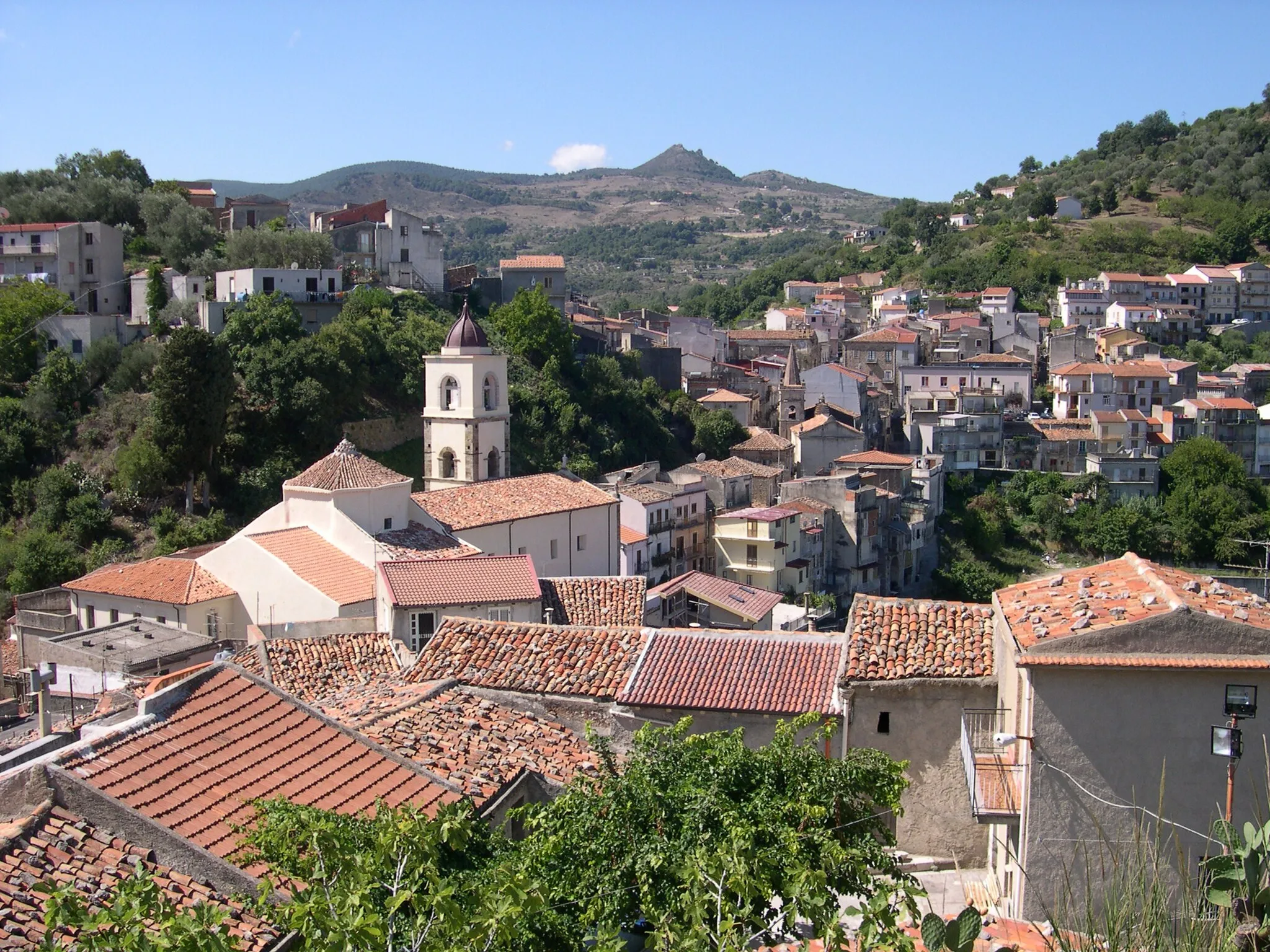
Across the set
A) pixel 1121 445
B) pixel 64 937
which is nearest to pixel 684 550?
pixel 1121 445

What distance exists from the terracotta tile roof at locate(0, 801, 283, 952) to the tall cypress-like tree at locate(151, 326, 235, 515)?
33.2 m

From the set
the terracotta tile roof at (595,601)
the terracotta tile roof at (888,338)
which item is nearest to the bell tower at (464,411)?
the terracotta tile roof at (595,601)

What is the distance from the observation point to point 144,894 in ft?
23.6

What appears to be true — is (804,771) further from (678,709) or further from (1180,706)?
(678,709)

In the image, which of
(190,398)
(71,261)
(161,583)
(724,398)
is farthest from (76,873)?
(724,398)

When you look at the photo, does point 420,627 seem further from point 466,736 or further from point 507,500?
point 507,500

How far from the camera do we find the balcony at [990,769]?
11539 mm

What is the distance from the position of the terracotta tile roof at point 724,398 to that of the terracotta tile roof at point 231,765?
58266 mm

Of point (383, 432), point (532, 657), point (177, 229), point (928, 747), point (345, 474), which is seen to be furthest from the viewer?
point (177, 229)

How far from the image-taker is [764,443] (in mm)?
63469

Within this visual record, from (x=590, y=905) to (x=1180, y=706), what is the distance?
5502 mm

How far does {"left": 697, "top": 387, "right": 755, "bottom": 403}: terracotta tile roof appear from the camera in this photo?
7019 cm

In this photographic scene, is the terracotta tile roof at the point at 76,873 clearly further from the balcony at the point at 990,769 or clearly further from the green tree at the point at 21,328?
the green tree at the point at 21,328

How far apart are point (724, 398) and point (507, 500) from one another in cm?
Result: 3887
